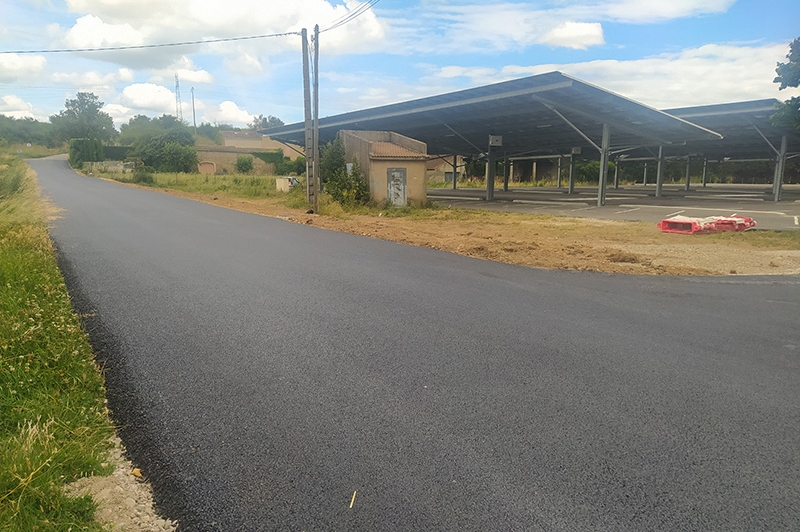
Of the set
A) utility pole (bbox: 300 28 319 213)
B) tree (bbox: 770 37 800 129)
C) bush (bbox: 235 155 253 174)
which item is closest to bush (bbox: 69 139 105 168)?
bush (bbox: 235 155 253 174)

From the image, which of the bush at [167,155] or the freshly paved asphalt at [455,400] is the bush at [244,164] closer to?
the bush at [167,155]

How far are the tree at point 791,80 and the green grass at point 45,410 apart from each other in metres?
16.2

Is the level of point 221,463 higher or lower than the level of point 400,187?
lower

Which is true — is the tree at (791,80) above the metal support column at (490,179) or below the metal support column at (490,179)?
above

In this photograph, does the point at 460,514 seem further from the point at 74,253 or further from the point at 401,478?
the point at 74,253

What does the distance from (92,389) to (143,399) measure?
0.44m

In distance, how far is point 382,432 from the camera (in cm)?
349

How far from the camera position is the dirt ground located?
9977mm

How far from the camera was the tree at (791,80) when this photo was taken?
518 inches

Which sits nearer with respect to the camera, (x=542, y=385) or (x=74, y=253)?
(x=542, y=385)

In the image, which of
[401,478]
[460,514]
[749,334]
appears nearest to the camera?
[460,514]

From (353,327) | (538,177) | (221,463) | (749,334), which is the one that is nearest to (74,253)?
(353,327)

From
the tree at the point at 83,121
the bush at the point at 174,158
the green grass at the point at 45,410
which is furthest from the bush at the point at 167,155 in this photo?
the green grass at the point at 45,410

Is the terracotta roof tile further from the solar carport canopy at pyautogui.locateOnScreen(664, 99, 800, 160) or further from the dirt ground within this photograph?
the solar carport canopy at pyautogui.locateOnScreen(664, 99, 800, 160)
